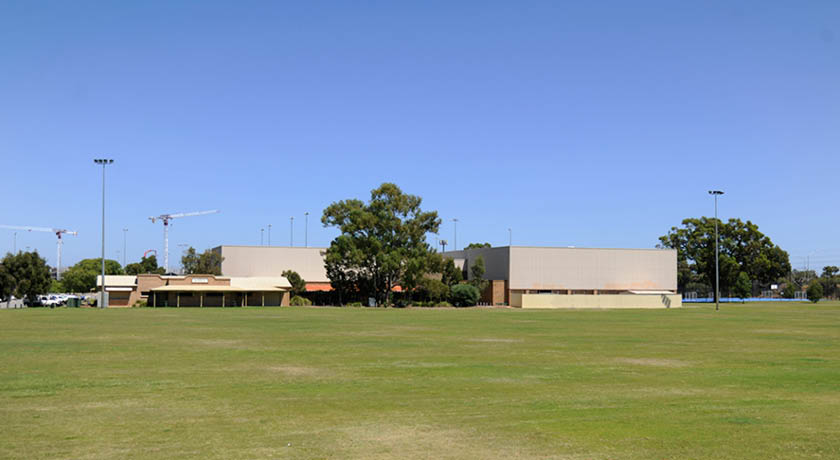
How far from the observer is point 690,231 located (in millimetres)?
153250

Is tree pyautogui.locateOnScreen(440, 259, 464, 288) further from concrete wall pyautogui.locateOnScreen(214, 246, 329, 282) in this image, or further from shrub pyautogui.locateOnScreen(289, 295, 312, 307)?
concrete wall pyautogui.locateOnScreen(214, 246, 329, 282)

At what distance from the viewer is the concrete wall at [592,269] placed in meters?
119

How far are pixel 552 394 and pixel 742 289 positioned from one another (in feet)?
441

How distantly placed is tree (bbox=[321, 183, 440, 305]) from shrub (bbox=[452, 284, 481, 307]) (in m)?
6.51

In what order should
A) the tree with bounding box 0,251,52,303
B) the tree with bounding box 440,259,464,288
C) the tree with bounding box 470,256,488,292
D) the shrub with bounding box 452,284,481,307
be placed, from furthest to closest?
the tree with bounding box 470,256,488,292
the tree with bounding box 440,259,464,288
the shrub with bounding box 452,284,481,307
the tree with bounding box 0,251,52,303

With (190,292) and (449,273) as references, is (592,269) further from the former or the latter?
(190,292)

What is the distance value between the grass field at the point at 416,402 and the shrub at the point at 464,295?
7875 centimetres

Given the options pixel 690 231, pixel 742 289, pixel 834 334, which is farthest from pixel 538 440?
pixel 690 231

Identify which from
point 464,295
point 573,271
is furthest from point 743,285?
point 464,295

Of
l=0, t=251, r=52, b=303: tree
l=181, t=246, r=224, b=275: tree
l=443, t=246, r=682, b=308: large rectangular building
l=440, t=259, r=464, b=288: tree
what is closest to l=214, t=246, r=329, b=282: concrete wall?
l=181, t=246, r=224, b=275: tree

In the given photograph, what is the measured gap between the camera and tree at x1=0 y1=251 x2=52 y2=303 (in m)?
96.4

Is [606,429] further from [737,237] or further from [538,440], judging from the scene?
[737,237]

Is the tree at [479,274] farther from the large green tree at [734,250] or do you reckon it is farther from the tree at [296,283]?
the large green tree at [734,250]

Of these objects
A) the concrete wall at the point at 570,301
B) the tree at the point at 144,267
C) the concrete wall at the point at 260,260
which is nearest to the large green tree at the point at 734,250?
the concrete wall at the point at 570,301
